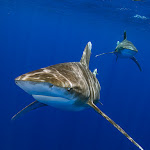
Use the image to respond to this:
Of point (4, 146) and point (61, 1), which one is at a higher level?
point (61, 1)

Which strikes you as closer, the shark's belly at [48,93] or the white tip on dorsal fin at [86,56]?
the shark's belly at [48,93]

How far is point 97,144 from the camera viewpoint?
597 inches

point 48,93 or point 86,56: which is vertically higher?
point 86,56

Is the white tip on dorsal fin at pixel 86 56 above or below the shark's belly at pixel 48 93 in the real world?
above

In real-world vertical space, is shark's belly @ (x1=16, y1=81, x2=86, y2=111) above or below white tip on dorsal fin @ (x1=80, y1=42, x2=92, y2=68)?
below

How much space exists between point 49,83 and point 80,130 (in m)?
14.4

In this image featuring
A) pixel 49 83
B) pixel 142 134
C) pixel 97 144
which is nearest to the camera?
pixel 49 83

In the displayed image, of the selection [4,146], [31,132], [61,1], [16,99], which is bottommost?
[4,146]

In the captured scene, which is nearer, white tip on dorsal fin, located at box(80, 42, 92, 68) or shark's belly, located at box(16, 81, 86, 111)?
shark's belly, located at box(16, 81, 86, 111)

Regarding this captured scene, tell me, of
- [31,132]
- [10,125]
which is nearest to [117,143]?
[31,132]

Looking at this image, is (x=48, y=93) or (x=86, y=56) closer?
(x=48, y=93)

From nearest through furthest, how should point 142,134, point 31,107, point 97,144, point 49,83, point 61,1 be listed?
point 49,83 < point 31,107 < point 97,144 < point 142,134 < point 61,1

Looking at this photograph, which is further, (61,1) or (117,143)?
(61,1)

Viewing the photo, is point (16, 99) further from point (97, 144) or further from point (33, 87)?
point (33, 87)
